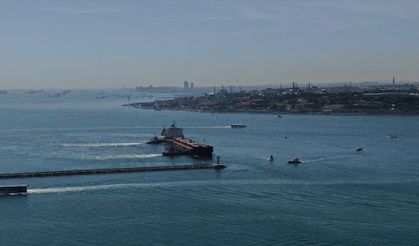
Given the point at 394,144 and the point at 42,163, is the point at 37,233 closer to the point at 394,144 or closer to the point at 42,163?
the point at 42,163

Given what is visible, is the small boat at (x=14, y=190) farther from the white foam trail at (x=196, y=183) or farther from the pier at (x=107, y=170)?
the pier at (x=107, y=170)

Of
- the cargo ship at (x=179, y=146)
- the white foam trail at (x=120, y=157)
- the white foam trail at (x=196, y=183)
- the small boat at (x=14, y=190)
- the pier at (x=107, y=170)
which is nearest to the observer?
the small boat at (x=14, y=190)

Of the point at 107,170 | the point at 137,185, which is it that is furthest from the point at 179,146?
the point at 137,185

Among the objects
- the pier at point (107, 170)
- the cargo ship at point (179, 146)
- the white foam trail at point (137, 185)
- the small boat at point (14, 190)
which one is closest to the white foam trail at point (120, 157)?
the cargo ship at point (179, 146)

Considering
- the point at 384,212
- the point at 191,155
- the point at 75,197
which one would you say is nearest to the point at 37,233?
the point at 75,197

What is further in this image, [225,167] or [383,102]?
[383,102]

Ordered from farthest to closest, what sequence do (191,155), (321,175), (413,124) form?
(413,124) < (191,155) < (321,175)

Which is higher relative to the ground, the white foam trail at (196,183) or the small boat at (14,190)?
the small boat at (14,190)
